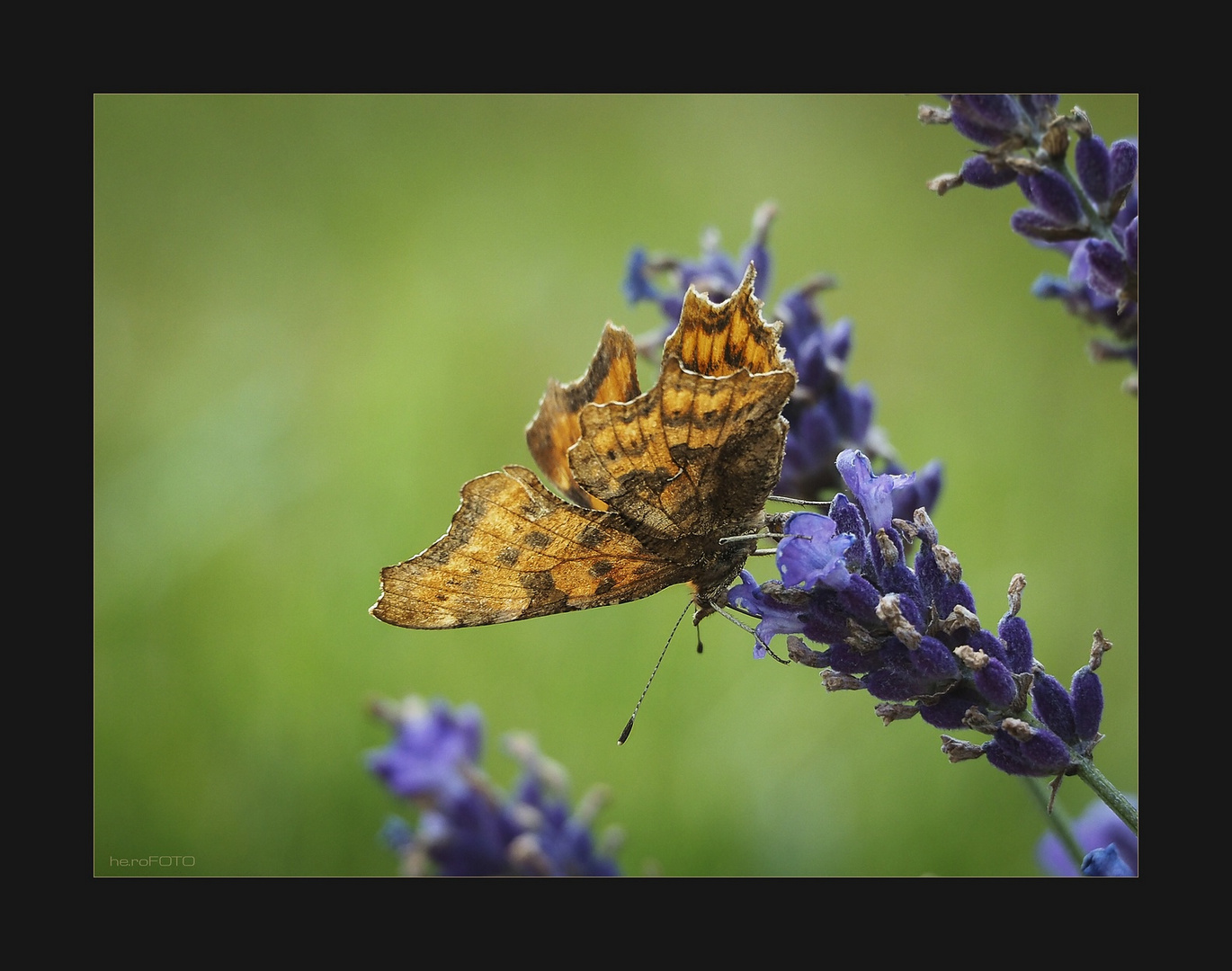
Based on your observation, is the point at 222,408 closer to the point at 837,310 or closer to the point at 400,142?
the point at 400,142

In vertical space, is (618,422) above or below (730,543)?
above

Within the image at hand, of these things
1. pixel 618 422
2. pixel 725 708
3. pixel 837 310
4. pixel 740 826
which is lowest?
pixel 740 826

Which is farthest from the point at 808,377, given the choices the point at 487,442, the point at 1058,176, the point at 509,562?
the point at 487,442

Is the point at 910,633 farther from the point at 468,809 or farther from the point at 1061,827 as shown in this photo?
the point at 468,809

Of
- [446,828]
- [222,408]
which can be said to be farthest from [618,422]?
[222,408]

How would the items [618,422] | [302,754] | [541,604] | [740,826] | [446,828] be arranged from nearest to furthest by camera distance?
[618,422]
[541,604]
[446,828]
[740,826]
[302,754]

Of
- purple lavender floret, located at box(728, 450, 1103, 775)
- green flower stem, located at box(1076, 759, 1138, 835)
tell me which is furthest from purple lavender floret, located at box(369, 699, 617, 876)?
green flower stem, located at box(1076, 759, 1138, 835)

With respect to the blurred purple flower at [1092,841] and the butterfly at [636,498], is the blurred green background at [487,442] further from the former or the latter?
the butterfly at [636,498]

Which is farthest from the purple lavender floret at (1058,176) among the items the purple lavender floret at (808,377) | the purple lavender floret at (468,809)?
the purple lavender floret at (468,809)
